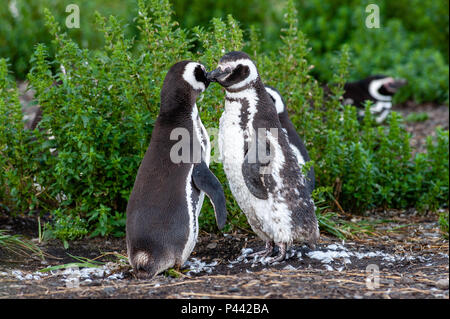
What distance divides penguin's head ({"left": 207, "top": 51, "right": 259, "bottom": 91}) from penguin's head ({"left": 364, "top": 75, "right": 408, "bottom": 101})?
4312 mm

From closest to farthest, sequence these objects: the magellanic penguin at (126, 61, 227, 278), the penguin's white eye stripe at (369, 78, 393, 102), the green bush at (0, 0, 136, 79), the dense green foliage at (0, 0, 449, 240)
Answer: the magellanic penguin at (126, 61, 227, 278) → the dense green foliage at (0, 0, 449, 240) → the penguin's white eye stripe at (369, 78, 393, 102) → the green bush at (0, 0, 136, 79)

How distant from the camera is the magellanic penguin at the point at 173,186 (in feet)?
13.0

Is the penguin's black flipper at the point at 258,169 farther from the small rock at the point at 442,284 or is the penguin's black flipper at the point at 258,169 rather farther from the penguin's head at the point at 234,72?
the small rock at the point at 442,284

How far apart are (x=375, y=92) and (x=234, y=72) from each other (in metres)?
A: 4.53

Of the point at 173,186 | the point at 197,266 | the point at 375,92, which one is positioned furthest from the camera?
the point at 375,92

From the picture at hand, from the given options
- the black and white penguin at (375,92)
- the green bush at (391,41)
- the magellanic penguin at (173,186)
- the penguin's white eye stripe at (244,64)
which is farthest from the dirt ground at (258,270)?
the green bush at (391,41)

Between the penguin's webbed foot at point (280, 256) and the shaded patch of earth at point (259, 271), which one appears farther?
the penguin's webbed foot at point (280, 256)

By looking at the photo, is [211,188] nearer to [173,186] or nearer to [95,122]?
[173,186]

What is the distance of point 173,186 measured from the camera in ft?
13.2

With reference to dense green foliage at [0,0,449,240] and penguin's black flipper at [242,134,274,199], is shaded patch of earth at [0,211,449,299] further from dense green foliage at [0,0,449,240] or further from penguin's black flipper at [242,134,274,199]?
penguin's black flipper at [242,134,274,199]

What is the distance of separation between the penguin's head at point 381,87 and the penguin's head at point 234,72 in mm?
4312

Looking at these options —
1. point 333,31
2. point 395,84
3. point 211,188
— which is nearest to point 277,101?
point 211,188

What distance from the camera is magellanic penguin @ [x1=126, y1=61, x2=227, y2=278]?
13.0 feet

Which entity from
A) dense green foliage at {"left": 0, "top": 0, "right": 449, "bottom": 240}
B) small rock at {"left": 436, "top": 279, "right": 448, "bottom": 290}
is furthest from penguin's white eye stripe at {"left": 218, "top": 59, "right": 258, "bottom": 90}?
small rock at {"left": 436, "top": 279, "right": 448, "bottom": 290}
